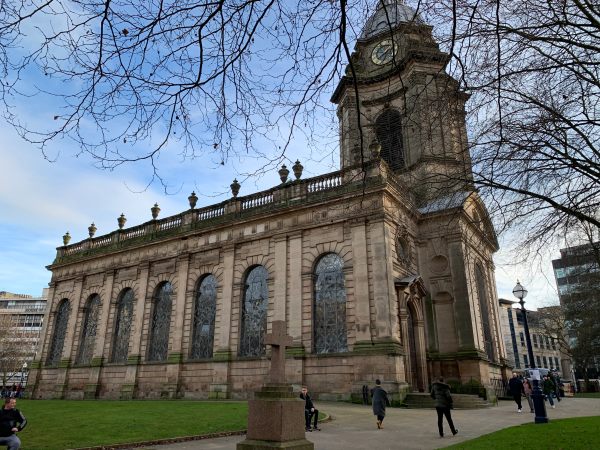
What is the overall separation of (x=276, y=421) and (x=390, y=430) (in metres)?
5.36

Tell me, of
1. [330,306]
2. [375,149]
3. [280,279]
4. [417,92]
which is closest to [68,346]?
[280,279]

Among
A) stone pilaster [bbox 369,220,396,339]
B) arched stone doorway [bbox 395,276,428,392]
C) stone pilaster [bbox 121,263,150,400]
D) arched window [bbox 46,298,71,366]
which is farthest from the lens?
arched window [bbox 46,298,71,366]

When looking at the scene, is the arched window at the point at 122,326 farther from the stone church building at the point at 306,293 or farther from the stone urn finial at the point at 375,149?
the stone urn finial at the point at 375,149

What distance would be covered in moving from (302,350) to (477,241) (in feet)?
46.5

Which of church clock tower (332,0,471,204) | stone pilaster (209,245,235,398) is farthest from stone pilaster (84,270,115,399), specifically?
church clock tower (332,0,471,204)

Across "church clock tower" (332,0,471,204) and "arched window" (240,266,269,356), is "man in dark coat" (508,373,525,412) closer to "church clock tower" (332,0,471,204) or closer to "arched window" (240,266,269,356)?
"church clock tower" (332,0,471,204)

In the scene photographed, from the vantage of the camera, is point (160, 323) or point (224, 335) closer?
point (224, 335)

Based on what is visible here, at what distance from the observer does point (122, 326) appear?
2972 cm

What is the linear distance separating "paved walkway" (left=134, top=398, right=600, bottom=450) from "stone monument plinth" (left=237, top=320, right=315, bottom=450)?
4.92ft

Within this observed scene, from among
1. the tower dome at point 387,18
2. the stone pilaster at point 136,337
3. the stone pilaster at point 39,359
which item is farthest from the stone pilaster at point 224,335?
the tower dome at point 387,18

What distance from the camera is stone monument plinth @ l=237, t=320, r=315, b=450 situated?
26.6 feet

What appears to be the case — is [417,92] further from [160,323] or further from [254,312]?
[160,323]

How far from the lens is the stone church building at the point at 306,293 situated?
20781mm

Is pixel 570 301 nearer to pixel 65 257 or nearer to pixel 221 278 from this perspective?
pixel 221 278
